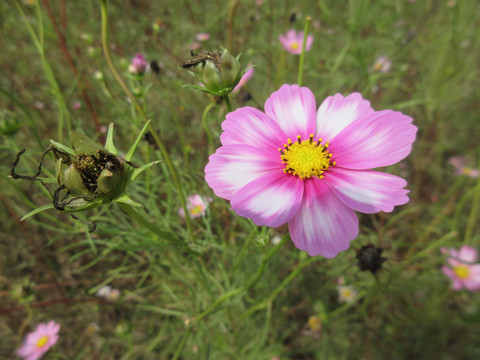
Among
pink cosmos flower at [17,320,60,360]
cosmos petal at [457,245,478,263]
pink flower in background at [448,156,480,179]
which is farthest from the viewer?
pink flower in background at [448,156,480,179]

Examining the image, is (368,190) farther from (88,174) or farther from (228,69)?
(88,174)

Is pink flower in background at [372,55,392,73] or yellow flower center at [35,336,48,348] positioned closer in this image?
yellow flower center at [35,336,48,348]

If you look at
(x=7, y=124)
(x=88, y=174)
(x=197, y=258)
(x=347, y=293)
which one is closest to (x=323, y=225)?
(x=88, y=174)

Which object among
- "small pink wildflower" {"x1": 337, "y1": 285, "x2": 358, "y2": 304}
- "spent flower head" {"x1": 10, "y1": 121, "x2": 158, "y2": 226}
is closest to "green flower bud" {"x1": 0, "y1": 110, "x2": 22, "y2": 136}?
"spent flower head" {"x1": 10, "y1": 121, "x2": 158, "y2": 226}

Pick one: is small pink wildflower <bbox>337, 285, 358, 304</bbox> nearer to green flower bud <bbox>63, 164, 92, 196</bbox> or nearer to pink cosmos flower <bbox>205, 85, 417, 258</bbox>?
pink cosmos flower <bbox>205, 85, 417, 258</bbox>

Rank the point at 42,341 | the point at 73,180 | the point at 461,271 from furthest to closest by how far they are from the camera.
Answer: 1. the point at 461,271
2. the point at 42,341
3. the point at 73,180

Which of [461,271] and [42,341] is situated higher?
[461,271]
